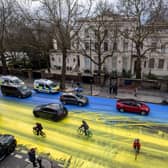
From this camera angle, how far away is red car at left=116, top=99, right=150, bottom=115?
68.6ft

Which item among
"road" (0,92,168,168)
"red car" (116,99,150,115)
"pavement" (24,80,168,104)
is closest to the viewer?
"road" (0,92,168,168)

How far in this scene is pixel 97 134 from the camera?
17578mm

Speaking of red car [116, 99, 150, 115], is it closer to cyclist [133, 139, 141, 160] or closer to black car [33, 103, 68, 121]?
black car [33, 103, 68, 121]

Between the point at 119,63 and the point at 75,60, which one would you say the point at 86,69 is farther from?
the point at 119,63

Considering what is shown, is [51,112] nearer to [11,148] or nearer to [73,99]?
[73,99]

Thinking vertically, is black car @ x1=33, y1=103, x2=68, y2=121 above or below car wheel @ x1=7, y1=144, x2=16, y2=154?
above

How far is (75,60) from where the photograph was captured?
43.3 m

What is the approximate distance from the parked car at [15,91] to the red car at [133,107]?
12994 mm

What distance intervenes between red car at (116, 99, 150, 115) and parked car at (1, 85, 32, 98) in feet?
42.6

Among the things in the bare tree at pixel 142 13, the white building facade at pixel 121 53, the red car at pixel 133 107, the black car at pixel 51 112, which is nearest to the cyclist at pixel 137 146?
the red car at pixel 133 107

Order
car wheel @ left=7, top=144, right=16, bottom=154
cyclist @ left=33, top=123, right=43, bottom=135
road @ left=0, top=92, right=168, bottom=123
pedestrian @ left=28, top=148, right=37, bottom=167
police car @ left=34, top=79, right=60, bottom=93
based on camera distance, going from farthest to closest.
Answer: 1. police car @ left=34, top=79, right=60, bottom=93
2. road @ left=0, top=92, right=168, bottom=123
3. cyclist @ left=33, top=123, right=43, bottom=135
4. car wheel @ left=7, top=144, right=16, bottom=154
5. pedestrian @ left=28, top=148, right=37, bottom=167

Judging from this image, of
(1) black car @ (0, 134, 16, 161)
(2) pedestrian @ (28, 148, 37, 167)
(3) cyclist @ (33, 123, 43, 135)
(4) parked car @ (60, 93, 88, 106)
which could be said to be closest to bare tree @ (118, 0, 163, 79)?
(4) parked car @ (60, 93, 88, 106)

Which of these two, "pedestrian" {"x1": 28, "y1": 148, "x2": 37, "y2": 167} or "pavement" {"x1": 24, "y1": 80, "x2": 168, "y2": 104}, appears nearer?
"pedestrian" {"x1": 28, "y1": 148, "x2": 37, "y2": 167}

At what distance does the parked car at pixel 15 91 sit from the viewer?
2625cm
